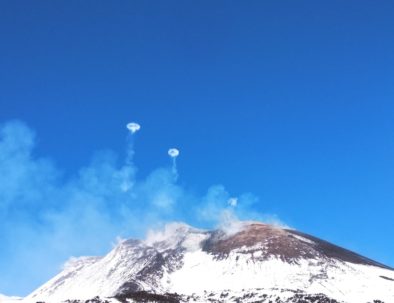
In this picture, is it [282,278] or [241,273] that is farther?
[241,273]

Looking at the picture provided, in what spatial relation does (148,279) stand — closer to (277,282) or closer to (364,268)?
(277,282)

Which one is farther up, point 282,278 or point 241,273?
point 241,273

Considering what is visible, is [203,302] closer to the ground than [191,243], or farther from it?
closer to the ground

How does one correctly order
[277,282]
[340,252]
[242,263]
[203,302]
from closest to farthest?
[203,302] < [277,282] < [242,263] < [340,252]

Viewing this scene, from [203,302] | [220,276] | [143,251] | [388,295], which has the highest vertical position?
[143,251]

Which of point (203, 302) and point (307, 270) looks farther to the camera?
point (307, 270)

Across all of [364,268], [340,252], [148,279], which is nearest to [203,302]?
[148,279]

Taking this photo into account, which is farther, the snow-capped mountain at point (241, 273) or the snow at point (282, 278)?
the snow at point (282, 278)

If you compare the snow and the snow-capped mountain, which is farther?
the snow
